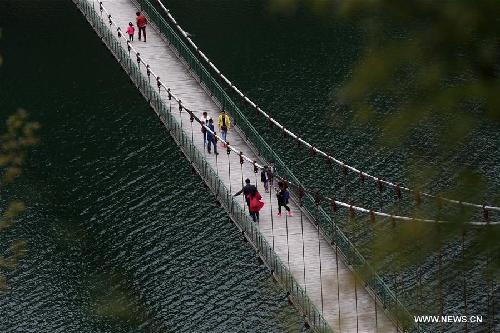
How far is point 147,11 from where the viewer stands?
57688 mm

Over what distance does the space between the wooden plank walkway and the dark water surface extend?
9.44 ft

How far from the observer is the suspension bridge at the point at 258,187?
32.1 meters

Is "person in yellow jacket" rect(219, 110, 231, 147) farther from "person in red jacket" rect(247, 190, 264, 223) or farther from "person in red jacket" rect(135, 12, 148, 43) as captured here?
"person in red jacket" rect(135, 12, 148, 43)

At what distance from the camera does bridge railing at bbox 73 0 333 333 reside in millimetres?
32656

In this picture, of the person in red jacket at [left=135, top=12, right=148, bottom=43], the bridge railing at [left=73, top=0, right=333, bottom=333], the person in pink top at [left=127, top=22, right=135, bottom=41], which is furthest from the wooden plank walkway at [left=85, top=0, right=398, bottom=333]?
the person in red jacket at [left=135, top=12, right=148, bottom=43]

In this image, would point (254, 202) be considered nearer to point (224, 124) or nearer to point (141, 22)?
point (224, 124)

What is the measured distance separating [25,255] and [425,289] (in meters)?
14.6

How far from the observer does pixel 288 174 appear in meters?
40.7

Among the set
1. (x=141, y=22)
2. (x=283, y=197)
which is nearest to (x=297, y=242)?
(x=283, y=197)

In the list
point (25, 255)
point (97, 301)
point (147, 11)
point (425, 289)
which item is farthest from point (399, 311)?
point (147, 11)

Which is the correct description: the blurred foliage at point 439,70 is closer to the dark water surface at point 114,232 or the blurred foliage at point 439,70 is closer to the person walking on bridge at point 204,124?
the dark water surface at point 114,232

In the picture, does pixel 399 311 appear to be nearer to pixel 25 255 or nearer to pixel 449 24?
pixel 25 255

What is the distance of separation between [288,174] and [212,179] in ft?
8.27

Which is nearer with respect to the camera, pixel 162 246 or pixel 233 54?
pixel 162 246
